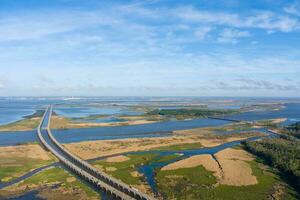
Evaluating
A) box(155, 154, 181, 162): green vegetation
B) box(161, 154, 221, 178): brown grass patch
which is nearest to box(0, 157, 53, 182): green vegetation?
box(155, 154, 181, 162): green vegetation

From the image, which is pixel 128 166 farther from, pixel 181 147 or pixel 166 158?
pixel 181 147

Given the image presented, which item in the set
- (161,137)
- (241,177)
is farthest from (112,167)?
(161,137)

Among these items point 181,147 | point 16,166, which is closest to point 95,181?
point 16,166

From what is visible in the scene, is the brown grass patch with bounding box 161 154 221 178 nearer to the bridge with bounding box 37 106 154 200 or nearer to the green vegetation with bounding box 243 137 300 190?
the green vegetation with bounding box 243 137 300 190

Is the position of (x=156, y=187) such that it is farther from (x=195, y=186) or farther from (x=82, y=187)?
(x=82, y=187)

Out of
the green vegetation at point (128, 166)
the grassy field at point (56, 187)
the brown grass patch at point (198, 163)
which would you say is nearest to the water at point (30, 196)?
the grassy field at point (56, 187)
